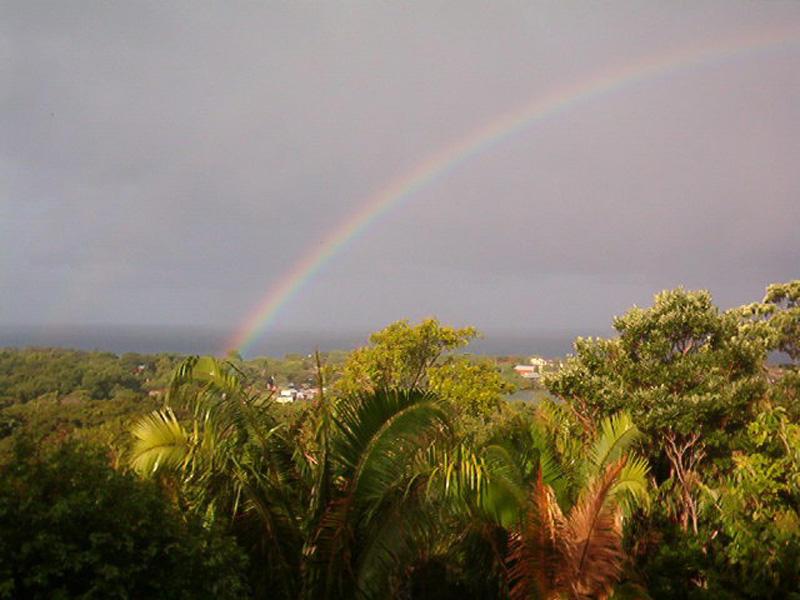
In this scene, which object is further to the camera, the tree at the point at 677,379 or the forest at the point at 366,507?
the tree at the point at 677,379

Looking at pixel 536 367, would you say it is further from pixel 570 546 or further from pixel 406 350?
pixel 570 546

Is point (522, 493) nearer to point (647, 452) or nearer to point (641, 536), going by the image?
point (641, 536)

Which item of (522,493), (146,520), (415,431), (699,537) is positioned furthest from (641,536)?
(146,520)

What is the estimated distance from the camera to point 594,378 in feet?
36.8

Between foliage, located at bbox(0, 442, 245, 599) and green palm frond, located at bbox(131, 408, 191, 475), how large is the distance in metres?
0.86

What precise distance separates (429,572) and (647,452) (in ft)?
20.3

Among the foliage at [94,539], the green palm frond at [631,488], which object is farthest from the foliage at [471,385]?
the foliage at [94,539]

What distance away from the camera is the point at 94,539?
11.9 ft

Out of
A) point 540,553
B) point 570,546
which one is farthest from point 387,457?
point 570,546

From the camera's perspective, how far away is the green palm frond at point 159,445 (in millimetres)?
5270

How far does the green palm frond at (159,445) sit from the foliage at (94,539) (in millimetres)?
862

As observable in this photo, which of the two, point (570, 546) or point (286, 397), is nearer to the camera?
point (570, 546)

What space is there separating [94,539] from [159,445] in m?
1.82

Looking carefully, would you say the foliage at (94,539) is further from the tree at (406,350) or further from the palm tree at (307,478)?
the tree at (406,350)
